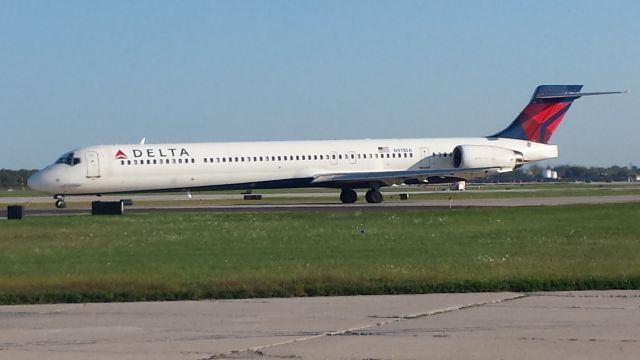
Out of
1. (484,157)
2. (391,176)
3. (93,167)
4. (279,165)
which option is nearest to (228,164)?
(279,165)

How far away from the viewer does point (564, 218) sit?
105 feet

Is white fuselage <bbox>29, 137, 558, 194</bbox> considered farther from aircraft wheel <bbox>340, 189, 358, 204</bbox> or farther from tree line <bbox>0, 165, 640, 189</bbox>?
tree line <bbox>0, 165, 640, 189</bbox>

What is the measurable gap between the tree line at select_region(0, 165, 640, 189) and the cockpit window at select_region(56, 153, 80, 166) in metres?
71.6

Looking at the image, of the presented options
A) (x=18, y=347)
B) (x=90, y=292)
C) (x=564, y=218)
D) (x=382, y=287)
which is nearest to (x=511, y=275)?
(x=382, y=287)

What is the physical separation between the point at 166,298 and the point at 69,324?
2642 millimetres

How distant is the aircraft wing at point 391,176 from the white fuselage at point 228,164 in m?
0.23

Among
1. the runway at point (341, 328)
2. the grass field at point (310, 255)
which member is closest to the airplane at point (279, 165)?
the grass field at point (310, 255)

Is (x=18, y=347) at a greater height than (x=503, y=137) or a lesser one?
lesser

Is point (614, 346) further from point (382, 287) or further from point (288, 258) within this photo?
point (288, 258)

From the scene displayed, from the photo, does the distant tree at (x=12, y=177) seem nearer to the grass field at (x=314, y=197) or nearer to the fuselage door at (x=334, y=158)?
the grass field at (x=314, y=197)

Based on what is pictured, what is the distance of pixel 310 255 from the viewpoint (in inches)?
797

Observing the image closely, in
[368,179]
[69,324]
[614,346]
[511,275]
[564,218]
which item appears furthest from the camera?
[368,179]

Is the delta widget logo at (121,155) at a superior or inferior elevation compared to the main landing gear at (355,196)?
superior

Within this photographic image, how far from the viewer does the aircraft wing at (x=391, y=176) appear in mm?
48594
